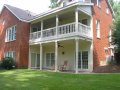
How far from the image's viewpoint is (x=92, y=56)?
21594 mm

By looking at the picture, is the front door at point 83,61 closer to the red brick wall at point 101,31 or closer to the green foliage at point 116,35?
the red brick wall at point 101,31

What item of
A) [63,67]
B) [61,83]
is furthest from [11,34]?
[61,83]

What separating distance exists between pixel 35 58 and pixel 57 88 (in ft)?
58.5

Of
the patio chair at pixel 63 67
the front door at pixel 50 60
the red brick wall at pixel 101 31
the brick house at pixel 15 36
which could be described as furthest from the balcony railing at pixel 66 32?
the front door at pixel 50 60

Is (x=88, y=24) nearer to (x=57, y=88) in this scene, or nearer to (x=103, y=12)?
(x=103, y=12)

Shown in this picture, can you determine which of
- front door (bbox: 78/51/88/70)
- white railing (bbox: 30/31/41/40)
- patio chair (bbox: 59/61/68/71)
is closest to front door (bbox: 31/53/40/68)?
white railing (bbox: 30/31/41/40)

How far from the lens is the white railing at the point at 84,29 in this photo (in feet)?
66.2

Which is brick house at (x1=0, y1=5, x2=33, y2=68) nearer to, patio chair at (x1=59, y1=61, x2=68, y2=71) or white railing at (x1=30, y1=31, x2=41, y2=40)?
white railing at (x1=30, y1=31, x2=41, y2=40)

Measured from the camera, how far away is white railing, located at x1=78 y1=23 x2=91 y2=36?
20186mm

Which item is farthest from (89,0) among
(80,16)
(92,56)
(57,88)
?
(57,88)

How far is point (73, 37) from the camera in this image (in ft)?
65.0

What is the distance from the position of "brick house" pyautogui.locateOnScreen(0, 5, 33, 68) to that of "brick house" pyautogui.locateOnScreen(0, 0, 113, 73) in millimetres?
131

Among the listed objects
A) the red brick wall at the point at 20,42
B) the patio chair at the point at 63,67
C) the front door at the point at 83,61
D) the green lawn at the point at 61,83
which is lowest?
the green lawn at the point at 61,83

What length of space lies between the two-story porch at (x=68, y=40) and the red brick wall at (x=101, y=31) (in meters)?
1.03
